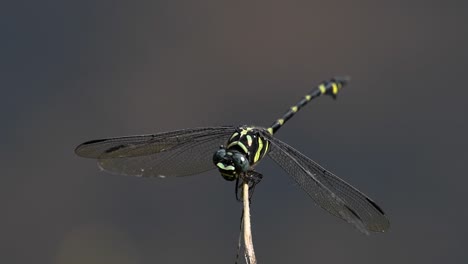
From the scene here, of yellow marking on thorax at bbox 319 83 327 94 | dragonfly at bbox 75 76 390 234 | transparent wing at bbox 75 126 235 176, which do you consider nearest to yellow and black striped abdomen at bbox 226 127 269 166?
dragonfly at bbox 75 76 390 234

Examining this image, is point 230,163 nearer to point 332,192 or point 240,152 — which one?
point 240,152

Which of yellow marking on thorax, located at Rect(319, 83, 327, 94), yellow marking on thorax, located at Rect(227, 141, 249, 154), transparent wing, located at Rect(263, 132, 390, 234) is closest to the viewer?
transparent wing, located at Rect(263, 132, 390, 234)

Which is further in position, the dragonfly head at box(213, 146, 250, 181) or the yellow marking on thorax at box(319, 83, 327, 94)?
the yellow marking on thorax at box(319, 83, 327, 94)

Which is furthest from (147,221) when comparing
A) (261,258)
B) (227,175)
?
(227,175)

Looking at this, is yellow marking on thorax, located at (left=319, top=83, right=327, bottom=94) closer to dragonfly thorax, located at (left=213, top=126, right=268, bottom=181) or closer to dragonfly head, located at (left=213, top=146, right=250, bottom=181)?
dragonfly thorax, located at (left=213, top=126, right=268, bottom=181)

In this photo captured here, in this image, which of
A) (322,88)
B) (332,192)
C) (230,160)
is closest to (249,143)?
(230,160)

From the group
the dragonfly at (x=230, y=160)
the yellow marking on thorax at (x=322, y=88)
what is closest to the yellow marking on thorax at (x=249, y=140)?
the dragonfly at (x=230, y=160)
